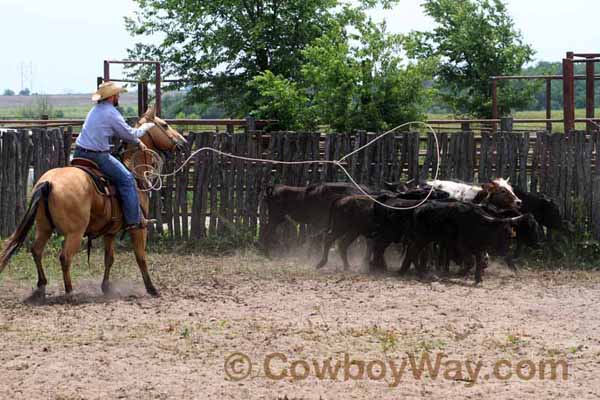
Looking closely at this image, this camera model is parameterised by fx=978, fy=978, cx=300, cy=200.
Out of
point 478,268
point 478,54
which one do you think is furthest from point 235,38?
point 478,268

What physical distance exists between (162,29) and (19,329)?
68.7 feet

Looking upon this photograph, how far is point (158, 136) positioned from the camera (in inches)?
446

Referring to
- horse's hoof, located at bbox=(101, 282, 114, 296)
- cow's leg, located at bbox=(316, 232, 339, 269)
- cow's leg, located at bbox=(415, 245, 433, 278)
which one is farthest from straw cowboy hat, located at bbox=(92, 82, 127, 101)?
cow's leg, located at bbox=(415, 245, 433, 278)

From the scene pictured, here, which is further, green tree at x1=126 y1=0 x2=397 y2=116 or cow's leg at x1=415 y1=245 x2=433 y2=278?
green tree at x1=126 y1=0 x2=397 y2=116

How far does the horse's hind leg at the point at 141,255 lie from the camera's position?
423 inches

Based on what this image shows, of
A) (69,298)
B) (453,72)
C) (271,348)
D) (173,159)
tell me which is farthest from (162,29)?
(271,348)

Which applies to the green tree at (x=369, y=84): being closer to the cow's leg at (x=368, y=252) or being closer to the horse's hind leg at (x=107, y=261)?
the cow's leg at (x=368, y=252)

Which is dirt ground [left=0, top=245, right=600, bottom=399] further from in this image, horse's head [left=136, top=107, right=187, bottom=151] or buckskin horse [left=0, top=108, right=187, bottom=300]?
horse's head [left=136, top=107, right=187, bottom=151]

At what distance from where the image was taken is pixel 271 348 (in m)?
8.03

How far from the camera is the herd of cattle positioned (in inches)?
465

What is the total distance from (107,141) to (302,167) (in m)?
4.26

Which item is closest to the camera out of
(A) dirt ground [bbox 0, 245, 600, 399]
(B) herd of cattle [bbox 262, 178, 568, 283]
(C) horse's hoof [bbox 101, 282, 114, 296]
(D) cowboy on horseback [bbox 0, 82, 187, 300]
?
(A) dirt ground [bbox 0, 245, 600, 399]

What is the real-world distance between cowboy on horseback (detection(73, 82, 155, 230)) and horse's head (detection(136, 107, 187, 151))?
1.75 feet

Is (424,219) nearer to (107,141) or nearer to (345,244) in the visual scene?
(345,244)
